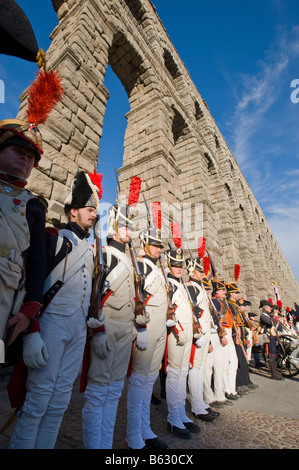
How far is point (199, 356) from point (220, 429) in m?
0.82

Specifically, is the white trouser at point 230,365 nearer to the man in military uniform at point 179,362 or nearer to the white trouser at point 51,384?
the man in military uniform at point 179,362

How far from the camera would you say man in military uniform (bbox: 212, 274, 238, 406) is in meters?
4.24

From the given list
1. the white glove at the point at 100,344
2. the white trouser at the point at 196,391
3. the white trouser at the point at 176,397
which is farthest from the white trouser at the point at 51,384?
the white trouser at the point at 196,391

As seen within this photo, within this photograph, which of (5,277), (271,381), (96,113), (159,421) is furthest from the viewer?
(271,381)

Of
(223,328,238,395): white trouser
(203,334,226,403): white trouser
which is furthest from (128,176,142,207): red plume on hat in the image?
(223,328,238,395): white trouser

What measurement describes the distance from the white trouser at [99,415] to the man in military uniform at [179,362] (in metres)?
1.02

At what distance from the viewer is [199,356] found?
3270 mm

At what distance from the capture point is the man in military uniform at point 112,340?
69.0 inches

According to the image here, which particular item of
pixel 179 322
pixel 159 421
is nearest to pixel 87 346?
pixel 179 322

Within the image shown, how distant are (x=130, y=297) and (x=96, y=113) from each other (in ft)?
13.6

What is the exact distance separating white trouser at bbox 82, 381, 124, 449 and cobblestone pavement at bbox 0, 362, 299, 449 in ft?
1.28

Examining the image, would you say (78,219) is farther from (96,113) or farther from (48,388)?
(96,113)

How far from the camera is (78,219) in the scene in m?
2.00

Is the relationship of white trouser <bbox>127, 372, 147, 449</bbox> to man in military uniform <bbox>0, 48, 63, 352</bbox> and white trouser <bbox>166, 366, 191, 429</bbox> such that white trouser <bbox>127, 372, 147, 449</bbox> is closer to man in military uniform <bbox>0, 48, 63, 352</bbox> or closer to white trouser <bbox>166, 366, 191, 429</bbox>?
white trouser <bbox>166, 366, 191, 429</bbox>
